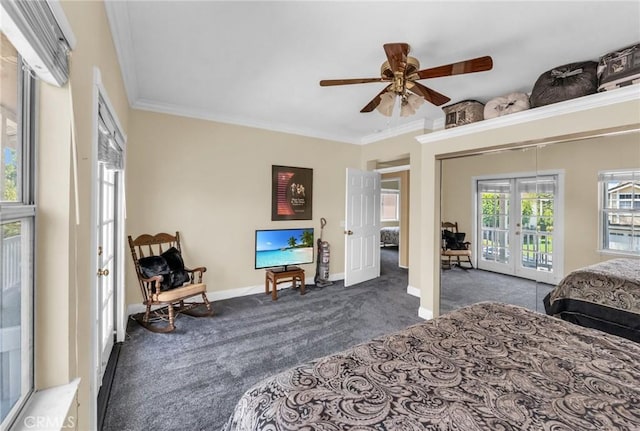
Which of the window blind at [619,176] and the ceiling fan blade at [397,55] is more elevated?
the ceiling fan blade at [397,55]

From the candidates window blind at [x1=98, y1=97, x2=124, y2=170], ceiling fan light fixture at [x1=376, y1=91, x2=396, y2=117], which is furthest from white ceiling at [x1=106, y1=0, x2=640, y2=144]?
window blind at [x1=98, y1=97, x2=124, y2=170]

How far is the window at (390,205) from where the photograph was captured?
373 inches

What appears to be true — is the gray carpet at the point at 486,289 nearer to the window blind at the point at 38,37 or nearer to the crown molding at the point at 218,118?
the crown molding at the point at 218,118

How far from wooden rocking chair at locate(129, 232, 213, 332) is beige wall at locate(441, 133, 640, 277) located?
3550mm

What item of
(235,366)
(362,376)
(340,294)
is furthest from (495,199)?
(235,366)

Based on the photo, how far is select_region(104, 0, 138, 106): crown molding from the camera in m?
1.78

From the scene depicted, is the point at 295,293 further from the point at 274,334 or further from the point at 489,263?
the point at 489,263

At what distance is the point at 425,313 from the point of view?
11.3 feet

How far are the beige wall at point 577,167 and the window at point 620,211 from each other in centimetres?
5

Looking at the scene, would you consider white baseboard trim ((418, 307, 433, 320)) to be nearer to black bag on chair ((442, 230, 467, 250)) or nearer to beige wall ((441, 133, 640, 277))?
black bag on chair ((442, 230, 467, 250))

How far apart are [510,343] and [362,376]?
821mm

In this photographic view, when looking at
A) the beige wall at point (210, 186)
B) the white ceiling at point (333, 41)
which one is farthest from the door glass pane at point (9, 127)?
the beige wall at point (210, 186)

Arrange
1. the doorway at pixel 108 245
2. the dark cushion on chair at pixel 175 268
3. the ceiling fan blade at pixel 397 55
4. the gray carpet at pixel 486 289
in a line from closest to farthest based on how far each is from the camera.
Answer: the ceiling fan blade at pixel 397 55
the doorway at pixel 108 245
the gray carpet at pixel 486 289
the dark cushion on chair at pixel 175 268

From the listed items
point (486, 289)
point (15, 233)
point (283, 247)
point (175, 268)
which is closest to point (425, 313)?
point (486, 289)
